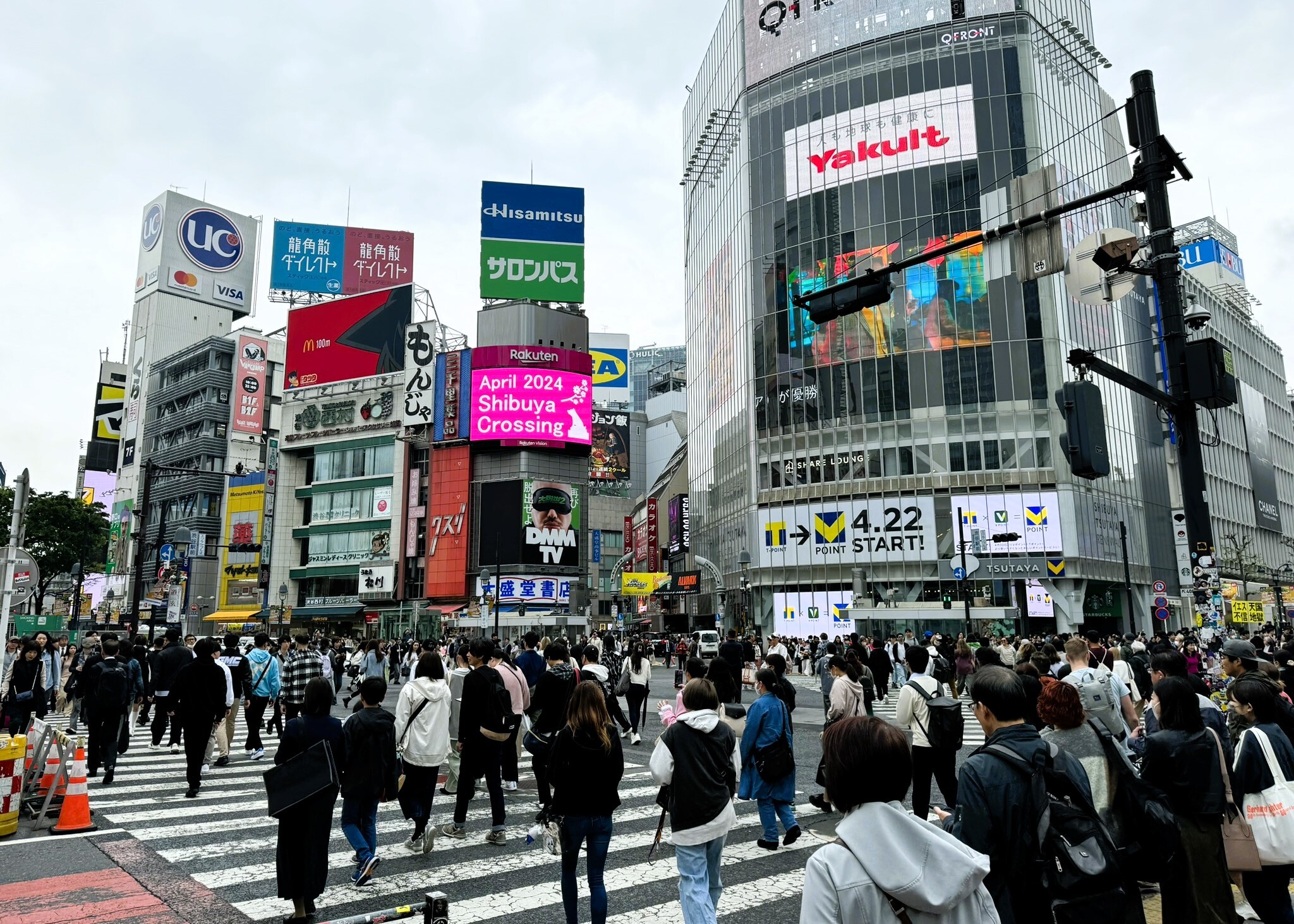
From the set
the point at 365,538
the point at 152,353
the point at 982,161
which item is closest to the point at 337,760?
the point at 982,161

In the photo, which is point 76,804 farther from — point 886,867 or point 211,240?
point 211,240

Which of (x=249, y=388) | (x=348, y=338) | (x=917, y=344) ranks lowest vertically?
(x=917, y=344)

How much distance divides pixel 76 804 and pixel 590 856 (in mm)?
6729

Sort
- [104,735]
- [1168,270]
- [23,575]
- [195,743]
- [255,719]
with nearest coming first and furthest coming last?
[1168,270], [195,743], [104,735], [23,575], [255,719]

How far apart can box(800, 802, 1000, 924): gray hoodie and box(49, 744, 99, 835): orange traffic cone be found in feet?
31.0

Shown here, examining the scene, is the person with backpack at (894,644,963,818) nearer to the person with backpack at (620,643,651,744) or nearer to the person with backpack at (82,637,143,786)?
the person with backpack at (620,643,651,744)

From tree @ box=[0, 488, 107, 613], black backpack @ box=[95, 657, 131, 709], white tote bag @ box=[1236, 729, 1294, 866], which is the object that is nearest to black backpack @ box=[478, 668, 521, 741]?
white tote bag @ box=[1236, 729, 1294, 866]

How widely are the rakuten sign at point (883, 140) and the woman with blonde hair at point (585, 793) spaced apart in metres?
56.5

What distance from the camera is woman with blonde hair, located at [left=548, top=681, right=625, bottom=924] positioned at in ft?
19.0

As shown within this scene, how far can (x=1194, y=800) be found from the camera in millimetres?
5191

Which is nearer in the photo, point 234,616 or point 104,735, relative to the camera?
point 104,735

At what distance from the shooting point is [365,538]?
229 feet

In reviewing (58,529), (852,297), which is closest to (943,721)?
(852,297)

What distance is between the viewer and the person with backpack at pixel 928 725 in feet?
27.0
